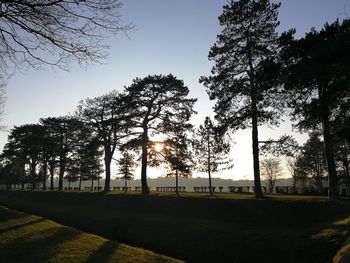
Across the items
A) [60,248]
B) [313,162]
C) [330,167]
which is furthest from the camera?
[313,162]

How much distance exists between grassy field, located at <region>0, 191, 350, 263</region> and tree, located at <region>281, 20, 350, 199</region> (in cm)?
401

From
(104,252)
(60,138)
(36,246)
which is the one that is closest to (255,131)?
(104,252)

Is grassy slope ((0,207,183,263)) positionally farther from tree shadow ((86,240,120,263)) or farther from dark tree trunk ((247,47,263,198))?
dark tree trunk ((247,47,263,198))

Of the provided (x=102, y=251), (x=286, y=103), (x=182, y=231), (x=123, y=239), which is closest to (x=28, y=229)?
(x=123, y=239)

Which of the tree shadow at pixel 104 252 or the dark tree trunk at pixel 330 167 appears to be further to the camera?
the dark tree trunk at pixel 330 167

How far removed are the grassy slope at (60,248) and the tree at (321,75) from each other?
14534 millimetres

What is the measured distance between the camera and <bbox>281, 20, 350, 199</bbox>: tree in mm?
21022

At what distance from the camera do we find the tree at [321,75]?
21022 mm

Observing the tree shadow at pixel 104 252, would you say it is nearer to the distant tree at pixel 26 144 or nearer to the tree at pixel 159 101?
the tree at pixel 159 101

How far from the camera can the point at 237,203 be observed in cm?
2544

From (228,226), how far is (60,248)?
1010 centimetres

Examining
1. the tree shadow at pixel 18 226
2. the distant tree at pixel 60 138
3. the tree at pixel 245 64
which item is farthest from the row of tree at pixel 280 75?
the distant tree at pixel 60 138

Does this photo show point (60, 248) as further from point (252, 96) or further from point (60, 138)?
point (60, 138)

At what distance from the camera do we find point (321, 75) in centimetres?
2231
